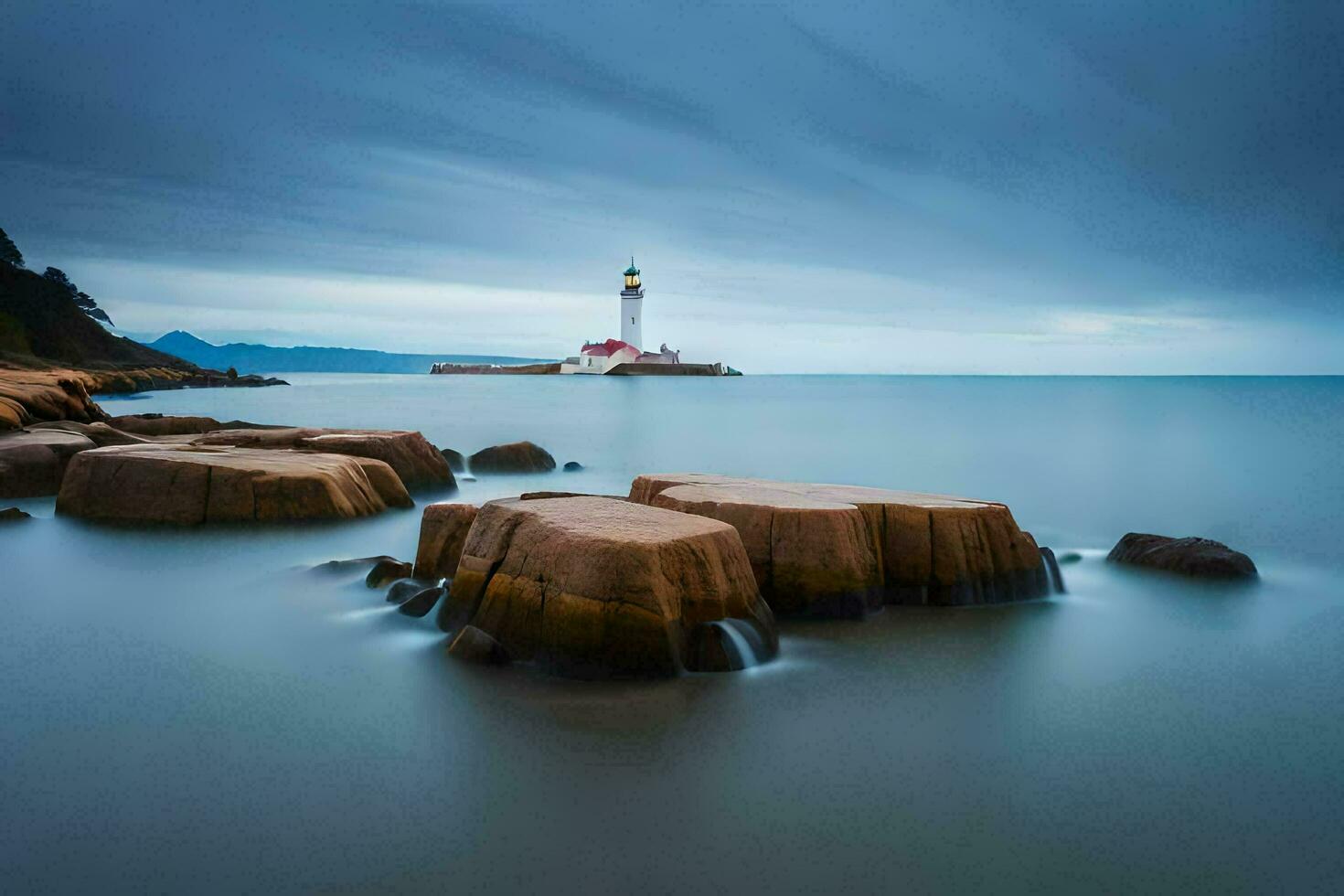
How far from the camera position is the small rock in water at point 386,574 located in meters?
8.30

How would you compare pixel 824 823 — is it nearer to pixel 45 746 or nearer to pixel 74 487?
pixel 45 746

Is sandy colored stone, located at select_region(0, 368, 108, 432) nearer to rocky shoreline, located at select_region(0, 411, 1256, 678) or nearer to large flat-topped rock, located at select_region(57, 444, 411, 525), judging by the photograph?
rocky shoreline, located at select_region(0, 411, 1256, 678)

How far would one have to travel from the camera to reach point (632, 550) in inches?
218

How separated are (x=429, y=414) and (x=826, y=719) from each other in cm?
4247

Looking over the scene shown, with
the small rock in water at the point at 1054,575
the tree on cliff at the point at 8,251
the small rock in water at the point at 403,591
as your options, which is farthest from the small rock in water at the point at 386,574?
the tree on cliff at the point at 8,251

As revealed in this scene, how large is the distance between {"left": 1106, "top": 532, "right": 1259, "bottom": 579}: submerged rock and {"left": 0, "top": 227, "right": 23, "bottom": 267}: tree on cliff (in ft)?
245

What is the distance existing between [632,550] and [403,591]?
311 centimetres

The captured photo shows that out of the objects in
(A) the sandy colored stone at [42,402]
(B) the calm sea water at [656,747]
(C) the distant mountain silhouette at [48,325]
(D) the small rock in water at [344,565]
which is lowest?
(B) the calm sea water at [656,747]

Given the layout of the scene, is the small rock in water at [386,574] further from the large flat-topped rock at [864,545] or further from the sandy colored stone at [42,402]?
the sandy colored stone at [42,402]

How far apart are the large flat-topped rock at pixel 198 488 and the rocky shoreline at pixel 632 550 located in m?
0.02

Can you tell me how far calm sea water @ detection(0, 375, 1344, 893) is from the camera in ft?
12.9

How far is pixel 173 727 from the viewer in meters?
5.25

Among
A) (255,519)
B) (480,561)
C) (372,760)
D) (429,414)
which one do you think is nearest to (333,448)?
(255,519)

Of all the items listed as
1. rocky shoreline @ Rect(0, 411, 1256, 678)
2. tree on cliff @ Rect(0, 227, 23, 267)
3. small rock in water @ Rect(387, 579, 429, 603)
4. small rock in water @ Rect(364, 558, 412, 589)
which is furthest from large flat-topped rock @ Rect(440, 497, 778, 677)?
tree on cliff @ Rect(0, 227, 23, 267)
